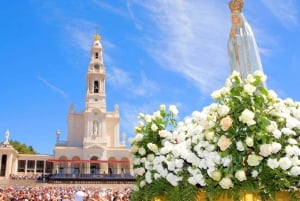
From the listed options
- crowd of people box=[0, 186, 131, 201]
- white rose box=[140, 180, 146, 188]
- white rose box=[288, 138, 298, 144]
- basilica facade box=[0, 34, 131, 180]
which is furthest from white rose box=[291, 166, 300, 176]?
basilica facade box=[0, 34, 131, 180]

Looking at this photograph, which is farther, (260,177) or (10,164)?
(10,164)

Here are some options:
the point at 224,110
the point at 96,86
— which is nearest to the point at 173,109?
the point at 224,110

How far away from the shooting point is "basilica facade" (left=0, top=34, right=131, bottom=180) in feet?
201

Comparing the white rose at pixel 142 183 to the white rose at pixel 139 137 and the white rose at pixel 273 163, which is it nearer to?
the white rose at pixel 139 137

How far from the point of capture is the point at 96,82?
69.6 m

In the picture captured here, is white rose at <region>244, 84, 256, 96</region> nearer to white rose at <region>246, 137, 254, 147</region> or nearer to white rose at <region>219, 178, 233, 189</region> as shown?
white rose at <region>246, 137, 254, 147</region>

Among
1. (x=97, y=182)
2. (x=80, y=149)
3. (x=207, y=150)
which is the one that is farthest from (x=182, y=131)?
(x=80, y=149)

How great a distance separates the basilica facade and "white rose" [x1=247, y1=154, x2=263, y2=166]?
55833 millimetres

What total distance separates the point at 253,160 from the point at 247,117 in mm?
432

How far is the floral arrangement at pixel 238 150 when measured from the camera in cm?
397

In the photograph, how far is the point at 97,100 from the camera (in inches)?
2680

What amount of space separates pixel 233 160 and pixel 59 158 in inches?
2425

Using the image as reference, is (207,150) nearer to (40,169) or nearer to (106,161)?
(106,161)

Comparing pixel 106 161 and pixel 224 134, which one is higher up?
pixel 106 161
